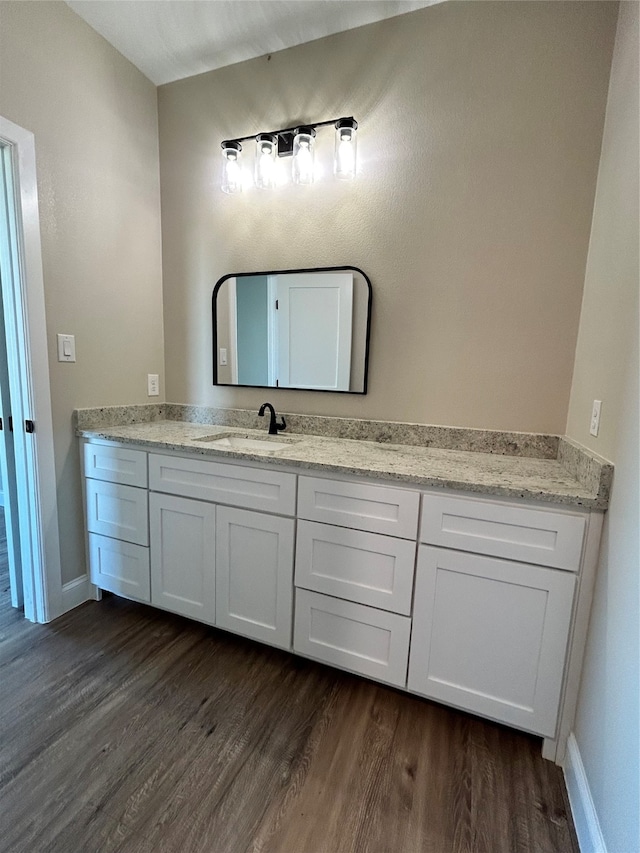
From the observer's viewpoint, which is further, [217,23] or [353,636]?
[217,23]

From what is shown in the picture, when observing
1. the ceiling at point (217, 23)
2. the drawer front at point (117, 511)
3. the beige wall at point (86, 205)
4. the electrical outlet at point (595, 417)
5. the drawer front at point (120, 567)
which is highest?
the ceiling at point (217, 23)

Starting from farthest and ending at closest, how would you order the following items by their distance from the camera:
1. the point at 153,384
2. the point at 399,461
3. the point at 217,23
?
the point at 153,384
the point at 217,23
the point at 399,461

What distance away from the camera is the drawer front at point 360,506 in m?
1.36

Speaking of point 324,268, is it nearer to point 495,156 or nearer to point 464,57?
point 495,156

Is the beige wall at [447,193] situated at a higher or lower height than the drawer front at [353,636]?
higher

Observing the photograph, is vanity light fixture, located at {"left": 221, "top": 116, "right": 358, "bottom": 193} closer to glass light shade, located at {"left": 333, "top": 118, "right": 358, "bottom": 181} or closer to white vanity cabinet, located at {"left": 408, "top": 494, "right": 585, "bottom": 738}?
glass light shade, located at {"left": 333, "top": 118, "right": 358, "bottom": 181}

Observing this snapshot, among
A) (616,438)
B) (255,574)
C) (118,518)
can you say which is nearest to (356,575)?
(255,574)

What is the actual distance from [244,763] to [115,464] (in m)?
1.30

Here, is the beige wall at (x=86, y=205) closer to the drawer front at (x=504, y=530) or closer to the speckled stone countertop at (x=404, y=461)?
the speckled stone countertop at (x=404, y=461)

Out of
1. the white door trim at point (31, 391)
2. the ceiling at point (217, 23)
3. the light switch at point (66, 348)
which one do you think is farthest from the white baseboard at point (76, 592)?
the ceiling at point (217, 23)

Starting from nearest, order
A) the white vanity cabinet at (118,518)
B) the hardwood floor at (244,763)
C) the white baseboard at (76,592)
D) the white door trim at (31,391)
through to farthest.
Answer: the hardwood floor at (244,763) < the white door trim at (31,391) < the white vanity cabinet at (118,518) < the white baseboard at (76,592)

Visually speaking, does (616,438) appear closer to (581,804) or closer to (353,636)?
(581,804)

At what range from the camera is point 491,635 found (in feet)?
4.24

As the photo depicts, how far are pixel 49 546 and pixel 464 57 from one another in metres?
2.79
